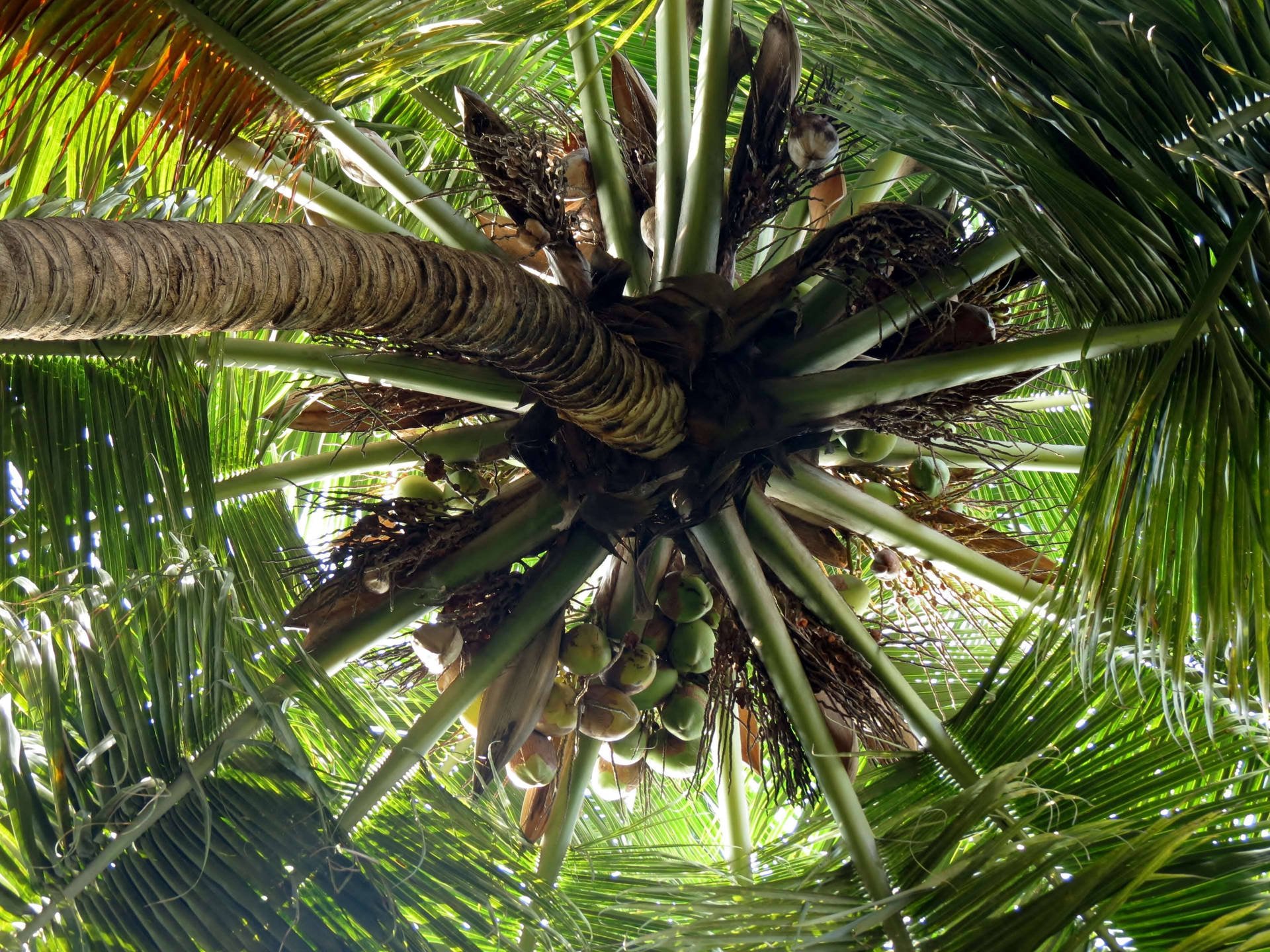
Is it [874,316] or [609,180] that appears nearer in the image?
[874,316]

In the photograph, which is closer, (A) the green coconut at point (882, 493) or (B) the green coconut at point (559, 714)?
(B) the green coconut at point (559, 714)

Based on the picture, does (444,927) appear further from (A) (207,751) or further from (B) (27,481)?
(B) (27,481)

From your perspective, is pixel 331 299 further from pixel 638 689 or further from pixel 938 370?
pixel 638 689

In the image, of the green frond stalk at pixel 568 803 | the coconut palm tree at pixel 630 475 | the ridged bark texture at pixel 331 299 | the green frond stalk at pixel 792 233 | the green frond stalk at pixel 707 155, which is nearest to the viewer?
the ridged bark texture at pixel 331 299

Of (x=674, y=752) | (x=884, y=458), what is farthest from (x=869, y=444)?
(x=674, y=752)

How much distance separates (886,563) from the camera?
94.2 inches

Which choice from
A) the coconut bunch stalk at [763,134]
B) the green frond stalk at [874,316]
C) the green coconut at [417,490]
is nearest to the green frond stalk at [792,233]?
the coconut bunch stalk at [763,134]

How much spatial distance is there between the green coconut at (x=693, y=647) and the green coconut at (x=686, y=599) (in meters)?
0.02

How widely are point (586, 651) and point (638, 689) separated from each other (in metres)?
0.14

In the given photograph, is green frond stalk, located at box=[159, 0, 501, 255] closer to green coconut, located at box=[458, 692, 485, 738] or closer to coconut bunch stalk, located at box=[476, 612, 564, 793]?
coconut bunch stalk, located at box=[476, 612, 564, 793]

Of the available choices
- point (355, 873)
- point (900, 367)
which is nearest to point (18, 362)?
point (355, 873)

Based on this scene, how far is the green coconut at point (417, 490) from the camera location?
2.19 m

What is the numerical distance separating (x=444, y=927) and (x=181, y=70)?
1.31 metres

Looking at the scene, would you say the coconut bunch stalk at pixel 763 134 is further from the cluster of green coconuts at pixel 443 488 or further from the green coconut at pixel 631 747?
the green coconut at pixel 631 747
